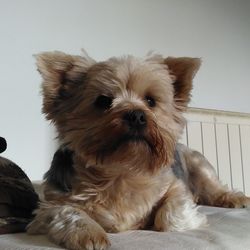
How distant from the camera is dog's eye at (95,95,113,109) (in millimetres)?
1251

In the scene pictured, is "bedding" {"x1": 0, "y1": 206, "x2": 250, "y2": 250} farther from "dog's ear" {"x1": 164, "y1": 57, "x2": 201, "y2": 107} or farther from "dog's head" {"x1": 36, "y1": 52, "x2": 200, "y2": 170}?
"dog's ear" {"x1": 164, "y1": 57, "x2": 201, "y2": 107}

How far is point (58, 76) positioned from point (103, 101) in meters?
0.19

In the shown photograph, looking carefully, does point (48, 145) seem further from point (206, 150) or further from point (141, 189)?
point (206, 150)

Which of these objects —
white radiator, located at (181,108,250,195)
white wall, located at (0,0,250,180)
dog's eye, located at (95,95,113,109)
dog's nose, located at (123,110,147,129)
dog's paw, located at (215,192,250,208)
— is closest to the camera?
dog's nose, located at (123,110,147,129)

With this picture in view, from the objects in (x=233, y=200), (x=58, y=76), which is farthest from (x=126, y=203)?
(x=233, y=200)

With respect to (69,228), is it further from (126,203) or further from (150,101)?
(150,101)

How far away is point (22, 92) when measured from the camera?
1977mm

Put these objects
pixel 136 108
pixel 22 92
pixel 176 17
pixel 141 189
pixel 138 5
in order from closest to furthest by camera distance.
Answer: pixel 136 108, pixel 141 189, pixel 22 92, pixel 138 5, pixel 176 17

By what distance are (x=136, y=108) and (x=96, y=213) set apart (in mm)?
317

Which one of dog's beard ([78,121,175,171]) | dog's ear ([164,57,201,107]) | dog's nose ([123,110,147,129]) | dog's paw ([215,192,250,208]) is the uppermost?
dog's ear ([164,57,201,107])

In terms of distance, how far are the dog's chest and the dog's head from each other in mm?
92

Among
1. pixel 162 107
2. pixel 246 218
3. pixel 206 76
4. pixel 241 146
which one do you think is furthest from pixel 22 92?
pixel 241 146

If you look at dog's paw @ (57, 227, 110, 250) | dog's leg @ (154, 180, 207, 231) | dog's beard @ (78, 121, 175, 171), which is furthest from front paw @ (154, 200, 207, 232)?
dog's paw @ (57, 227, 110, 250)

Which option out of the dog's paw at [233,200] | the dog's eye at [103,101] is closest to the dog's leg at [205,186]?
the dog's paw at [233,200]
